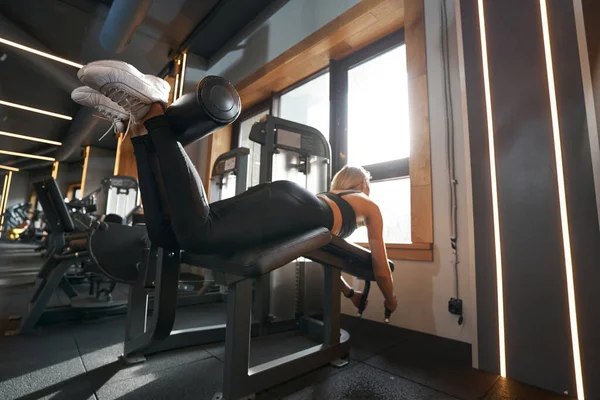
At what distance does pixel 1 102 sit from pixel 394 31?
6707 mm

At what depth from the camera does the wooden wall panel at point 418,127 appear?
1.79 metres

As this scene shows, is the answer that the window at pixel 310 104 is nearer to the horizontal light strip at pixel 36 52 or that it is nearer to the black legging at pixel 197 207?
the black legging at pixel 197 207

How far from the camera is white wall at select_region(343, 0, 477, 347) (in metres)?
1.61

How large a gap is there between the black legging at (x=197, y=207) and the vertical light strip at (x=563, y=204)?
0.98m

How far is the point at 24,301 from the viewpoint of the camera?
2.45m

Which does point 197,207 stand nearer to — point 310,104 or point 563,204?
point 563,204

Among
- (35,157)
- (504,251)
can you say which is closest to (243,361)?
(504,251)

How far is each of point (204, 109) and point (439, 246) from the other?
1.53 metres

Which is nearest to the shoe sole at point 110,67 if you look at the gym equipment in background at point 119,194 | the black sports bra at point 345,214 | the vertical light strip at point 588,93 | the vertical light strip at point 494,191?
the black sports bra at point 345,214

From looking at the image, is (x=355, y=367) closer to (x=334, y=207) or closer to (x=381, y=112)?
(x=334, y=207)

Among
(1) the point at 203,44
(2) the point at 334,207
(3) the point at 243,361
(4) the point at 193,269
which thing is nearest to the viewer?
(3) the point at 243,361

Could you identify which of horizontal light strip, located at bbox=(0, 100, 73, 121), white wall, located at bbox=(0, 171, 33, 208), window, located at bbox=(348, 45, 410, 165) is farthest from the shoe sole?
white wall, located at bbox=(0, 171, 33, 208)

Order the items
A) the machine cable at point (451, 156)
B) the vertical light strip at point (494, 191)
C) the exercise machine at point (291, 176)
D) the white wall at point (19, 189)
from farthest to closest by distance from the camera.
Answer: the white wall at point (19, 189) < the exercise machine at point (291, 176) < the machine cable at point (451, 156) < the vertical light strip at point (494, 191)

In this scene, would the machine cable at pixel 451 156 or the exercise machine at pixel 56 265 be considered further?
the exercise machine at pixel 56 265
